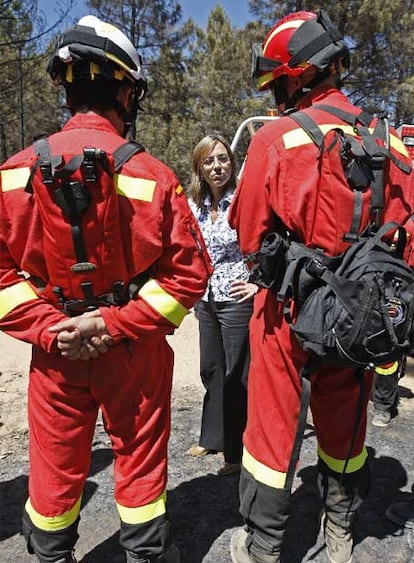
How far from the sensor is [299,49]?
85.4 inches

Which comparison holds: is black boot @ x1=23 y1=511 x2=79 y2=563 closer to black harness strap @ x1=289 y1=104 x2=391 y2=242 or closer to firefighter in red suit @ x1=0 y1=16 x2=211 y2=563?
firefighter in red suit @ x1=0 y1=16 x2=211 y2=563

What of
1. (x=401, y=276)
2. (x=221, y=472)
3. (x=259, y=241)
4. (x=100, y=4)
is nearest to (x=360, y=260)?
(x=401, y=276)

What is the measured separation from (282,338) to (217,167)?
150cm

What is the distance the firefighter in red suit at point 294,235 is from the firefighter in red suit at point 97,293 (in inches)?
16.7

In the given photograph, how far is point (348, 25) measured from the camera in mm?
13031

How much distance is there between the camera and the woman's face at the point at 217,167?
10.7 ft

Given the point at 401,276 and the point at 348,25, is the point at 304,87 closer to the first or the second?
the point at 401,276

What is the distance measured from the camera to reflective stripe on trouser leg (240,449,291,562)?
88.4 inches

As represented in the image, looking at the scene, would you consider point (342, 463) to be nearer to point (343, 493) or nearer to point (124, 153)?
point (343, 493)

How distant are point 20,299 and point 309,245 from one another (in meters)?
1.18

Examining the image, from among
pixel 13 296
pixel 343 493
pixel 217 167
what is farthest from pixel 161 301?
pixel 217 167

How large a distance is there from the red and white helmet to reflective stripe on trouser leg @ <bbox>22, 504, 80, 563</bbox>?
7.05 ft

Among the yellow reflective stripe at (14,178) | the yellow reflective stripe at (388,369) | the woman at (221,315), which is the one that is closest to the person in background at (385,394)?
the yellow reflective stripe at (388,369)

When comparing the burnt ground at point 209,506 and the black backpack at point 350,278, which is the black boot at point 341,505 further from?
the black backpack at point 350,278
